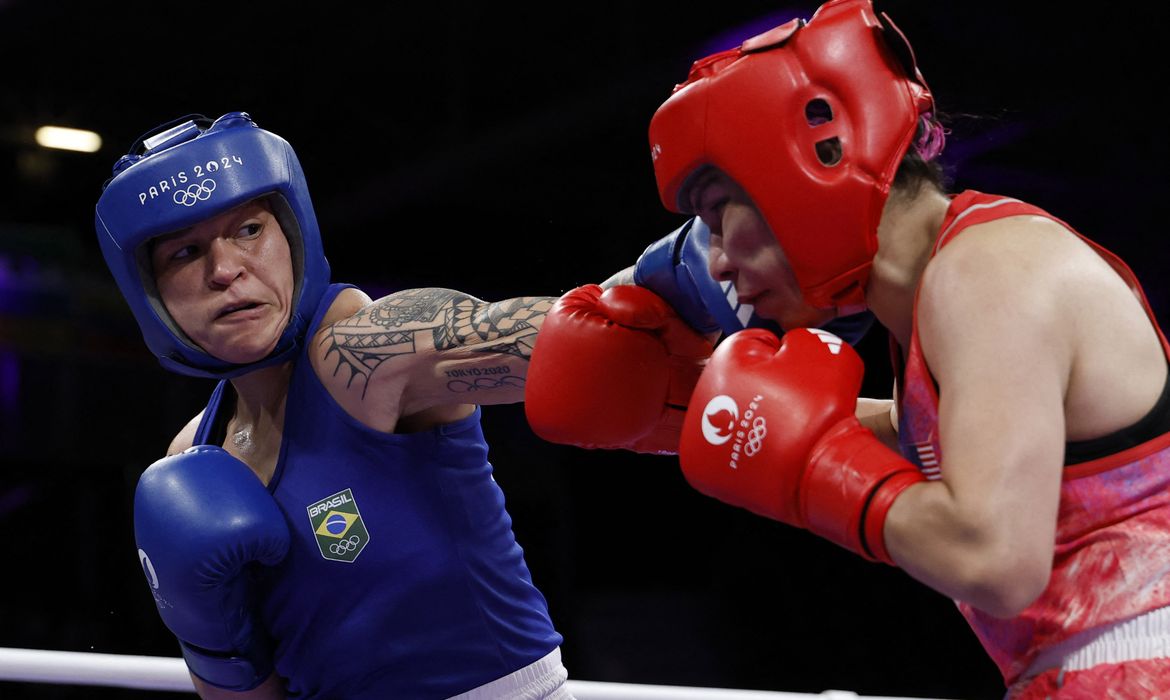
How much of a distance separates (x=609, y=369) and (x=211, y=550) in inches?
29.5

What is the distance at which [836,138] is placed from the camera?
4.69 feet

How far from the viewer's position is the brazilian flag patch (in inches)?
77.8

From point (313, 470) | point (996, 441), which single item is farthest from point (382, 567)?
point (996, 441)

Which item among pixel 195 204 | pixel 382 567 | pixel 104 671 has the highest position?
pixel 195 204

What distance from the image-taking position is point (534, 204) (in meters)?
6.53

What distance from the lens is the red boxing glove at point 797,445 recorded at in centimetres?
124

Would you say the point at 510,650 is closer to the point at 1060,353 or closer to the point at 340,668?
the point at 340,668

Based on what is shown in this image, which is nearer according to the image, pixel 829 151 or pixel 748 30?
pixel 829 151

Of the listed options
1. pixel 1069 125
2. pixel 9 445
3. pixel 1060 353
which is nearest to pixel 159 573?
pixel 1060 353

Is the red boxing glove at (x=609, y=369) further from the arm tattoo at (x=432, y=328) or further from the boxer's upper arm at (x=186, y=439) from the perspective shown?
the boxer's upper arm at (x=186, y=439)

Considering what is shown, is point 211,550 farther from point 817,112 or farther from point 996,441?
point 996,441

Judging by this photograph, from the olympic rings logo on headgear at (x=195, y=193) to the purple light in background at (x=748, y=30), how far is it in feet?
12.8

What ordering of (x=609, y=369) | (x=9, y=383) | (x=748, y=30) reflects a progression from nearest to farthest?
(x=609, y=369), (x=9, y=383), (x=748, y=30)

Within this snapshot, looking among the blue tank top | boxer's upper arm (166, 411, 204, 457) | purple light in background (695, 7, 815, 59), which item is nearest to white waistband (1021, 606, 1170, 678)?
the blue tank top
